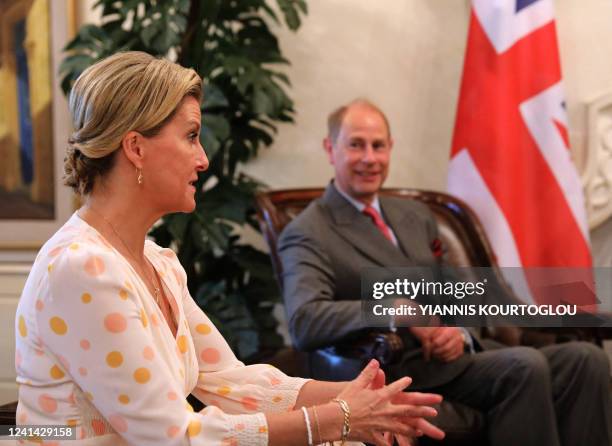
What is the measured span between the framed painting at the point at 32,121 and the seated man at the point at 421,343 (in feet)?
5.64

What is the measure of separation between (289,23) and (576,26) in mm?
1354

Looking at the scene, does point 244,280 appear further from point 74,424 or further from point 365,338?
point 74,424

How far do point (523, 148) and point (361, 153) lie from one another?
83 centimetres

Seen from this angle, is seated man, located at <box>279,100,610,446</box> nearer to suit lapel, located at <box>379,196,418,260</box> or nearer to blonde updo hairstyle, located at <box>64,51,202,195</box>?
suit lapel, located at <box>379,196,418,260</box>

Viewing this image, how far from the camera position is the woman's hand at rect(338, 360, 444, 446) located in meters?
1.57

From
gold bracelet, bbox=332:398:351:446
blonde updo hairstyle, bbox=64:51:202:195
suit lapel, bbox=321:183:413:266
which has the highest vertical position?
blonde updo hairstyle, bbox=64:51:202:195

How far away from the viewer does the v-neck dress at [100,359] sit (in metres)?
1.41

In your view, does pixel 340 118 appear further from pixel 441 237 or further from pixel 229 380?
pixel 229 380

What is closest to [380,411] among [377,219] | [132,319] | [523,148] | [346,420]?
[346,420]

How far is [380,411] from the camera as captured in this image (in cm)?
159

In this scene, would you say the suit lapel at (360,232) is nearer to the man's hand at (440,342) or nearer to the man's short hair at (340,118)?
the man's short hair at (340,118)

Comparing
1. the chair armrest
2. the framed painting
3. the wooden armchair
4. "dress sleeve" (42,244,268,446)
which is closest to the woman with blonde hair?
"dress sleeve" (42,244,268,446)

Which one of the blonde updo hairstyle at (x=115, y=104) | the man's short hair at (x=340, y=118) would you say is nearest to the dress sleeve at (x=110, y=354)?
the blonde updo hairstyle at (x=115, y=104)

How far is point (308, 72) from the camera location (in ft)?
13.4
